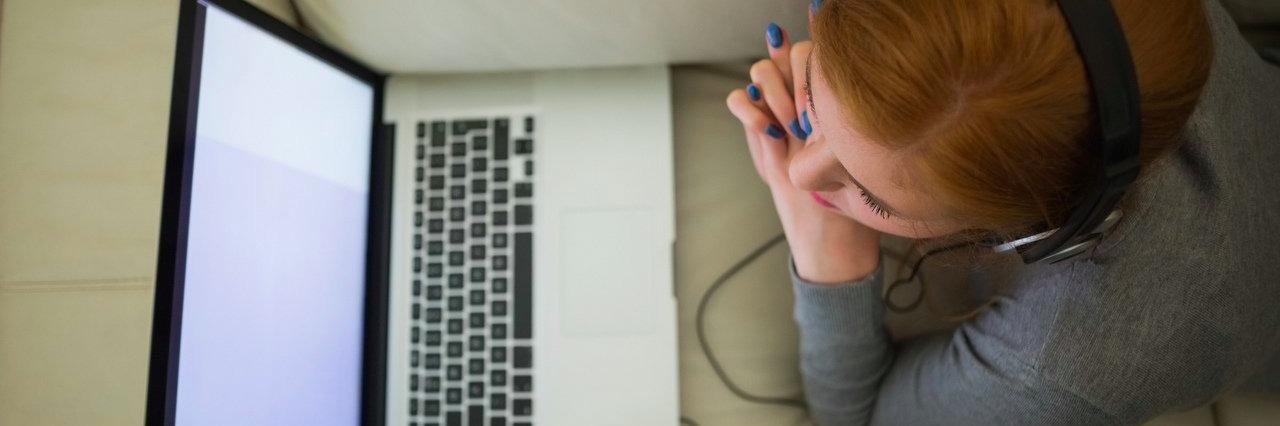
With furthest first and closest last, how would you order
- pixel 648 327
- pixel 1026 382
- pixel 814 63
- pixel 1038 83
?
pixel 648 327, pixel 1026 382, pixel 814 63, pixel 1038 83

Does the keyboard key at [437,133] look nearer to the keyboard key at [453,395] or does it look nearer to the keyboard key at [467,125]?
the keyboard key at [467,125]

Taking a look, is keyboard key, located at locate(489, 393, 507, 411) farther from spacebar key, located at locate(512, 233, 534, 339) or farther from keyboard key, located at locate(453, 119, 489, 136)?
keyboard key, located at locate(453, 119, 489, 136)

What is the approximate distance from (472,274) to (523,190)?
4.2 inches

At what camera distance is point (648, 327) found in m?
0.74

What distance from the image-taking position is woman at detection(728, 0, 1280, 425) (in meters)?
0.35

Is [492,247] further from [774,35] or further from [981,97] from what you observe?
[981,97]

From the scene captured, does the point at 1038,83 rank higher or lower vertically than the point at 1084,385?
higher

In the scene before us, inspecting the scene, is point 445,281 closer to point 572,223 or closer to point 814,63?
point 572,223

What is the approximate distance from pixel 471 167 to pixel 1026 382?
1.85 ft

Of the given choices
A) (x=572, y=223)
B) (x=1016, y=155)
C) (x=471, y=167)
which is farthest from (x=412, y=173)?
(x=1016, y=155)

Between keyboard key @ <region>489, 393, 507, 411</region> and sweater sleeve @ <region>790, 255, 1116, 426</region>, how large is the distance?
319 millimetres

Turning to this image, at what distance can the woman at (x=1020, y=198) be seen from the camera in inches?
13.8

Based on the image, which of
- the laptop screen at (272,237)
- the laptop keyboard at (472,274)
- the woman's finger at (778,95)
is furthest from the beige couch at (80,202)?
the woman's finger at (778,95)

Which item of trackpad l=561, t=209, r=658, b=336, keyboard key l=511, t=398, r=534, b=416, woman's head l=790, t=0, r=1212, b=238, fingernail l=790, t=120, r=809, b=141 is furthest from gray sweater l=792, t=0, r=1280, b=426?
keyboard key l=511, t=398, r=534, b=416
